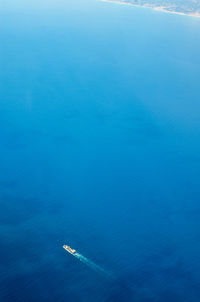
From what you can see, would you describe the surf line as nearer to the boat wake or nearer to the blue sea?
the boat wake

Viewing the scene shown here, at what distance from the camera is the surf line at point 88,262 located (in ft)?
120

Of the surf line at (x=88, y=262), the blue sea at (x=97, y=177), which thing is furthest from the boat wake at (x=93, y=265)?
the blue sea at (x=97, y=177)

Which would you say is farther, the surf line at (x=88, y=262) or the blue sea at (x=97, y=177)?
the surf line at (x=88, y=262)

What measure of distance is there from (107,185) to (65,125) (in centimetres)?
2180

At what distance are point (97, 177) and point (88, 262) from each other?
693 inches

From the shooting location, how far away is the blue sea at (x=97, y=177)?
36531 mm

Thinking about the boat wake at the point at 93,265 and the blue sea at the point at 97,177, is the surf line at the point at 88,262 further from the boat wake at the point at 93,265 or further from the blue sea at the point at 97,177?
the blue sea at the point at 97,177

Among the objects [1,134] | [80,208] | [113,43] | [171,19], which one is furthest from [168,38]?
[80,208]

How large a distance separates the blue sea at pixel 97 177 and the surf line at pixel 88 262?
0.15 metres

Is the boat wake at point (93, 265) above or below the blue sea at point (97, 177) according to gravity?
below

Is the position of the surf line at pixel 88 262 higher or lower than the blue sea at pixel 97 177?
lower

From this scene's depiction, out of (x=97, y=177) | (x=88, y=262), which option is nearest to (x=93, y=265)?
(x=88, y=262)

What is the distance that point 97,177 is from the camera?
172 feet

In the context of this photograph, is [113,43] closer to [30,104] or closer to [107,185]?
[30,104]
